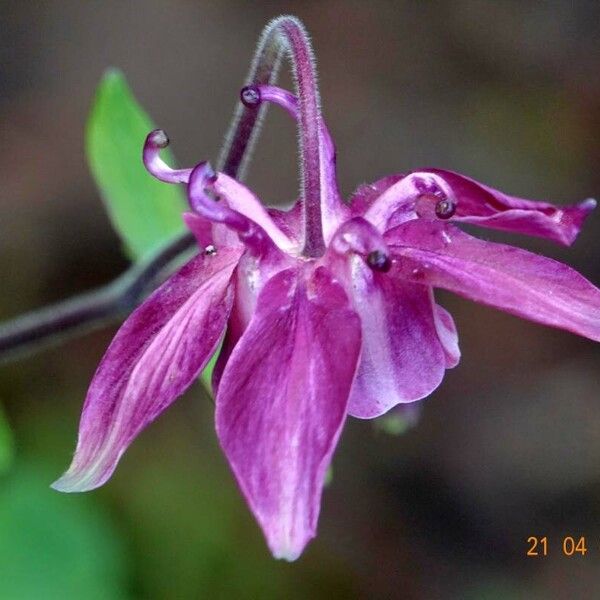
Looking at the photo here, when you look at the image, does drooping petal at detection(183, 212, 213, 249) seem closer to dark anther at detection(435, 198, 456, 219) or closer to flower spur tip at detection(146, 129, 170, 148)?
flower spur tip at detection(146, 129, 170, 148)

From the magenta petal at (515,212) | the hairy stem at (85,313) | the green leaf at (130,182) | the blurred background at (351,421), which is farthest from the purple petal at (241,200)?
the blurred background at (351,421)

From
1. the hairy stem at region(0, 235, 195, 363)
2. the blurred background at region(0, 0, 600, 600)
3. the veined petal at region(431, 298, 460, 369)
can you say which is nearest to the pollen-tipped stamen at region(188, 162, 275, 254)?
the veined petal at region(431, 298, 460, 369)

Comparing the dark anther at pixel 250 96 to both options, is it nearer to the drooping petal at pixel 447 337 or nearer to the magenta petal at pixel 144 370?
the magenta petal at pixel 144 370

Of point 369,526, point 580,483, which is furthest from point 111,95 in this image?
point 580,483

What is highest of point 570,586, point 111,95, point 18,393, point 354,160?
point 111,95

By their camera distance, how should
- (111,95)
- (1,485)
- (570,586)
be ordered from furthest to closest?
1. (570,586)
2. (1,485)
3. (111,95)

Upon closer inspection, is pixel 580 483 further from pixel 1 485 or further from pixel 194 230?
pixel 194 230

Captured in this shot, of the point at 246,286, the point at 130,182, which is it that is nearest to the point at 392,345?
the point at 246,286
